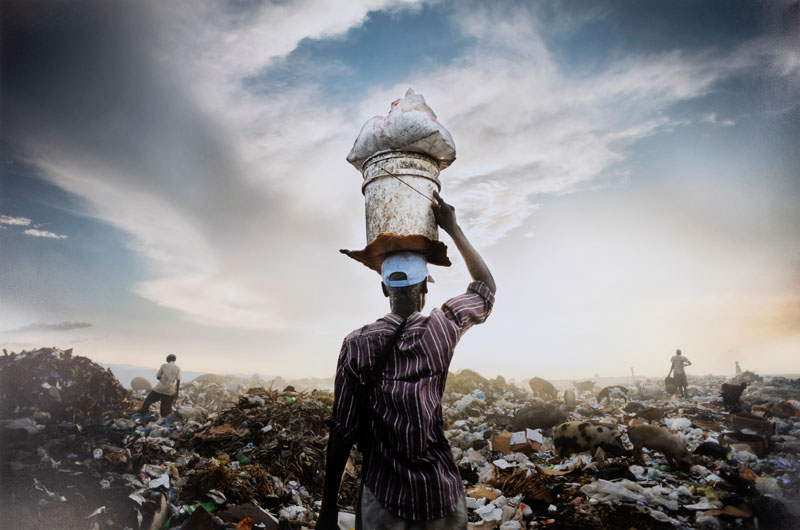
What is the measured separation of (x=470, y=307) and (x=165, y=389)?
30.0 feet

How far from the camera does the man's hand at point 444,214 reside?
1960mm

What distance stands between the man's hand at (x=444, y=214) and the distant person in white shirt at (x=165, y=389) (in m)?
8.70

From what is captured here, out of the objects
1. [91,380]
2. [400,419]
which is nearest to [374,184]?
[400,419]

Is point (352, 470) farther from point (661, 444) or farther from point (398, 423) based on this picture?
point (398, 423)

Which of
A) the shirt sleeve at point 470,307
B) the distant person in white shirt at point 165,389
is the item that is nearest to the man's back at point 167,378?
the distant person in white shirt at point 165,389

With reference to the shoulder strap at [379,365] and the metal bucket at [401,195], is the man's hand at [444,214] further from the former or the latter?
the shoulder strap at [379,365]

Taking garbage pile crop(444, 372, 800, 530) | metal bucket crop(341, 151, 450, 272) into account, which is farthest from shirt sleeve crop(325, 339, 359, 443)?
garbage pile crop(444, 372, 800, 530)

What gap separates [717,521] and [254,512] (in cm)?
391

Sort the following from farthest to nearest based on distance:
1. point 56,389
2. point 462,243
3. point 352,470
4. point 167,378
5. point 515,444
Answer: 1. point 167,378
2. point 56,389
3. point 515,444
4. point 352,470
5. point 462,243

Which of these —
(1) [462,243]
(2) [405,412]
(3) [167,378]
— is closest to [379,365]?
(2) [405,412]

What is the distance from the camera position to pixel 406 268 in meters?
1.64

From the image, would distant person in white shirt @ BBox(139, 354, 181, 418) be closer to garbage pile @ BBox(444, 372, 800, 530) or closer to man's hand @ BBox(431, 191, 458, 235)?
garbage pile @ BBox(444, 372, 800, 530)

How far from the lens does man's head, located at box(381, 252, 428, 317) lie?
157cm

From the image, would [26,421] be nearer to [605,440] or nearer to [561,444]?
[561,444]
